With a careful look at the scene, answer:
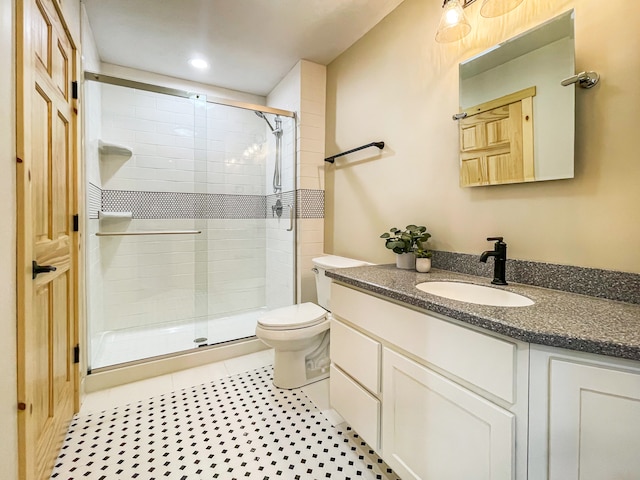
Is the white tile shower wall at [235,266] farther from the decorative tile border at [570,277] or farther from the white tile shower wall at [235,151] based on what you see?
the decorative tile border at [570,277]

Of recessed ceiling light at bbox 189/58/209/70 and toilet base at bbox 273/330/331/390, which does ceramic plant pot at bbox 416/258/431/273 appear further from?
recessed ceiling light at bbox 189/58/209/70

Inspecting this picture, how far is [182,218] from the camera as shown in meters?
2.69

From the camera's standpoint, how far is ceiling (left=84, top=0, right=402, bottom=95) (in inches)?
72.4

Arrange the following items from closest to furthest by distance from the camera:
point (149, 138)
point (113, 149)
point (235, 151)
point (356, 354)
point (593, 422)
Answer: point (593, 422)
point (356, 354)
point (113, 149)
point (149, 138)
point (235, 151)

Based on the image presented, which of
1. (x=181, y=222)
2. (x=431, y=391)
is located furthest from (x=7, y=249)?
(x=181, y=222)

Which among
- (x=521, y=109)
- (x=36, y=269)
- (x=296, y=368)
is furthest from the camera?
(x=296, y=368)

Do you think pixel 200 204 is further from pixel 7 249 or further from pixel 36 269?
pixel 7 249

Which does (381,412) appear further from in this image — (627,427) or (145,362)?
(145,362)

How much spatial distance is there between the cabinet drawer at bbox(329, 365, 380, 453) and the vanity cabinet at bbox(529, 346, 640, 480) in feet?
2.00

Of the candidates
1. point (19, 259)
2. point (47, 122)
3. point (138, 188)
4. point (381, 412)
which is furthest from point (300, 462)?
point (138, 188)

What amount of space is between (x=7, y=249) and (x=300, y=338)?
1.37 m

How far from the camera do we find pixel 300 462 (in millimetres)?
1307

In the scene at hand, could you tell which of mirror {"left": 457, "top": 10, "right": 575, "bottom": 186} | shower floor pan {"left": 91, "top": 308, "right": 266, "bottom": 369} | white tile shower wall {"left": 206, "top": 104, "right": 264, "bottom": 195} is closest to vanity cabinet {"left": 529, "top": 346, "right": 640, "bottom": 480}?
mirror {"left": 457, "top": 10, "right": 575, "bottom": 186}

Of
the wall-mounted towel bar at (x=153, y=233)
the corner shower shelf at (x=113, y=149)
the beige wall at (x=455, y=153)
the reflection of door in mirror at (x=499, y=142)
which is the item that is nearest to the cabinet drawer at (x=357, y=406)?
the beige wall at (x=455, y=153)
